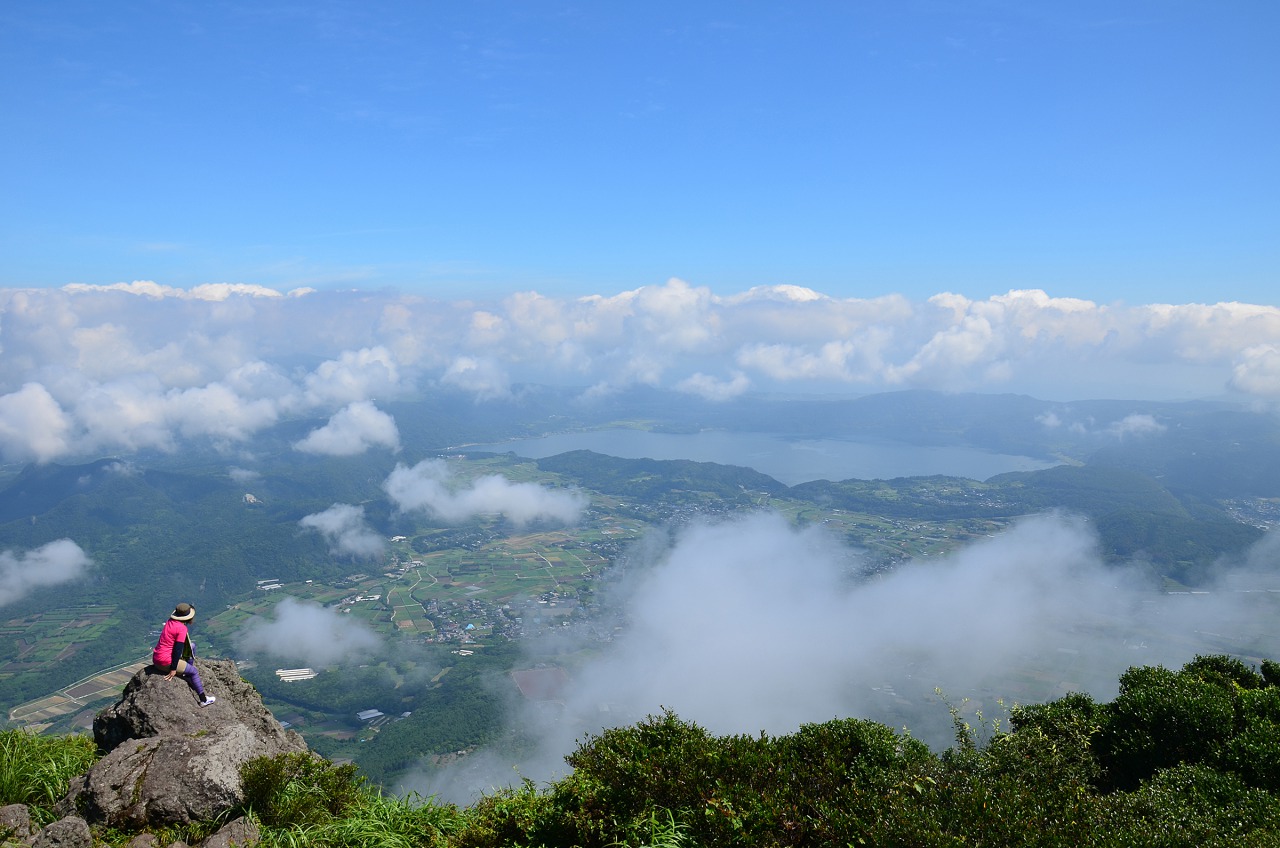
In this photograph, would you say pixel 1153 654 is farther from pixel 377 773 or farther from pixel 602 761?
pixel 602 761

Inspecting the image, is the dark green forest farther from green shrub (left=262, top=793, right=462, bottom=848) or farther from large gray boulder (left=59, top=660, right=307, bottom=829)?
large gray boulder (left=59, top=660, right=307, bottom=829)

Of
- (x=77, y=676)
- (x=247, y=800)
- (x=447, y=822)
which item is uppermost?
(x=247, y=800)

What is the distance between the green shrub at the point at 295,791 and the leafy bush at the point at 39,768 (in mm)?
2561

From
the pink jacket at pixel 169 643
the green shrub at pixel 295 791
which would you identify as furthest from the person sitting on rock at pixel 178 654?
the green shrub at pixel 295 791

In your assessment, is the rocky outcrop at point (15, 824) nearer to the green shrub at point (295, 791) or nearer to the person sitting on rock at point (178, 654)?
the green shrub at point (295, 791)

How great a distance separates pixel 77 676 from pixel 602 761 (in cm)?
10871

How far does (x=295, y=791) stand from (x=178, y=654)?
3.45 metres

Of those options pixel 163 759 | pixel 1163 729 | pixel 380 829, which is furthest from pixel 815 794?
pixel 163 759

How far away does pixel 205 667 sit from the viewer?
11109 mm

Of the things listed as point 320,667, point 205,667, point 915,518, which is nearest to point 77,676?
point 320,667

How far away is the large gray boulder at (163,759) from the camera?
7805 mm

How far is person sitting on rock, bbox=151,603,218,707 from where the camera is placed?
32.5ft

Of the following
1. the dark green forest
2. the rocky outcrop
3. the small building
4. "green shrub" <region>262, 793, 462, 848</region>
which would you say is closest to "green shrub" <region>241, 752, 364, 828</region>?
the dark green forest

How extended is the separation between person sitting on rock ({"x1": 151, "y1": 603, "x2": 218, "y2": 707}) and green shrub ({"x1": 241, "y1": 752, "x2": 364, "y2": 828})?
2582 millimetres
